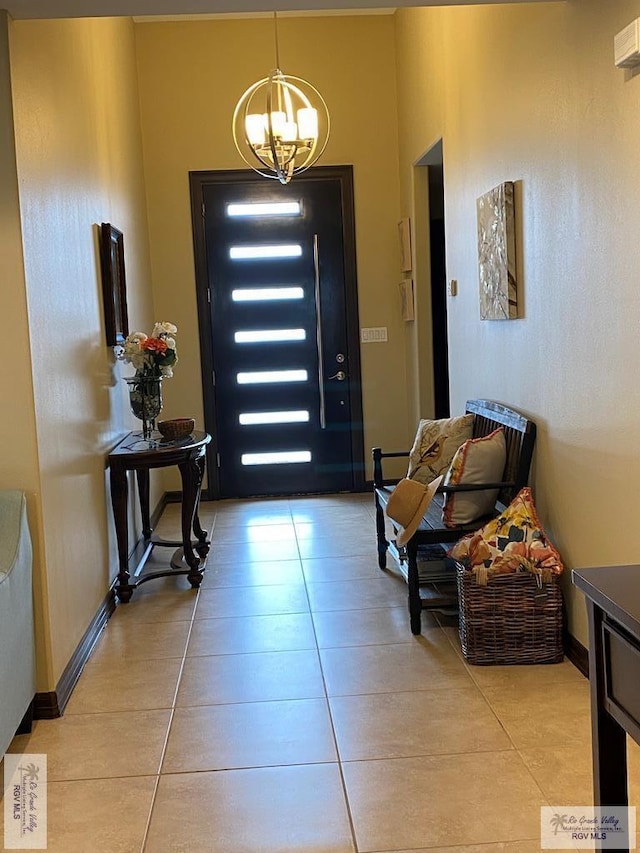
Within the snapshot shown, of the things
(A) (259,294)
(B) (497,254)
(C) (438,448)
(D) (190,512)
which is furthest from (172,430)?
(A) (259,294)

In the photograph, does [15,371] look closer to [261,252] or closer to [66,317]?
[66,317]

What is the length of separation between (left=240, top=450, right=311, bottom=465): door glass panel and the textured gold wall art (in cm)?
275

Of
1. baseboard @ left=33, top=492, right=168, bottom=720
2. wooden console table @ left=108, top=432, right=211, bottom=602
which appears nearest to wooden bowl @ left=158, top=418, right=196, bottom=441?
wooden console table @ left=108, top=432, right=211, bottom=602

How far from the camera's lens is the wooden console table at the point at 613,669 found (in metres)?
1.50

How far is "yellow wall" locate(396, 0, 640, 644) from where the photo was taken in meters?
2.76

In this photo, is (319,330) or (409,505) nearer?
(409,505)

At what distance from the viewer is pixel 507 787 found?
2.51 metres

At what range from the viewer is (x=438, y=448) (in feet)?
14.8

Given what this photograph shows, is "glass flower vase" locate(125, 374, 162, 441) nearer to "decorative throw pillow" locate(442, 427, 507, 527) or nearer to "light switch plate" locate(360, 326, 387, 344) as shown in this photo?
"decorative throw pillow" locate(442, 427, 507, 527)

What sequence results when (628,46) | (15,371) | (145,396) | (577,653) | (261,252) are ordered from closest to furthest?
1. (628,46)
2. (15,371)
3. (577,653)
4. (145,396)
5. (261,252)

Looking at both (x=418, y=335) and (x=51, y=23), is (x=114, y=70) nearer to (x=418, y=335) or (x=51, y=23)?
(x=51, y=23)

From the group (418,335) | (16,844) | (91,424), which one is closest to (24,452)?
(91,424)

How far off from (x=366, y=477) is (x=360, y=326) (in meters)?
1.16

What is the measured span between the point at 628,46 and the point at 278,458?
4735 millimetres
